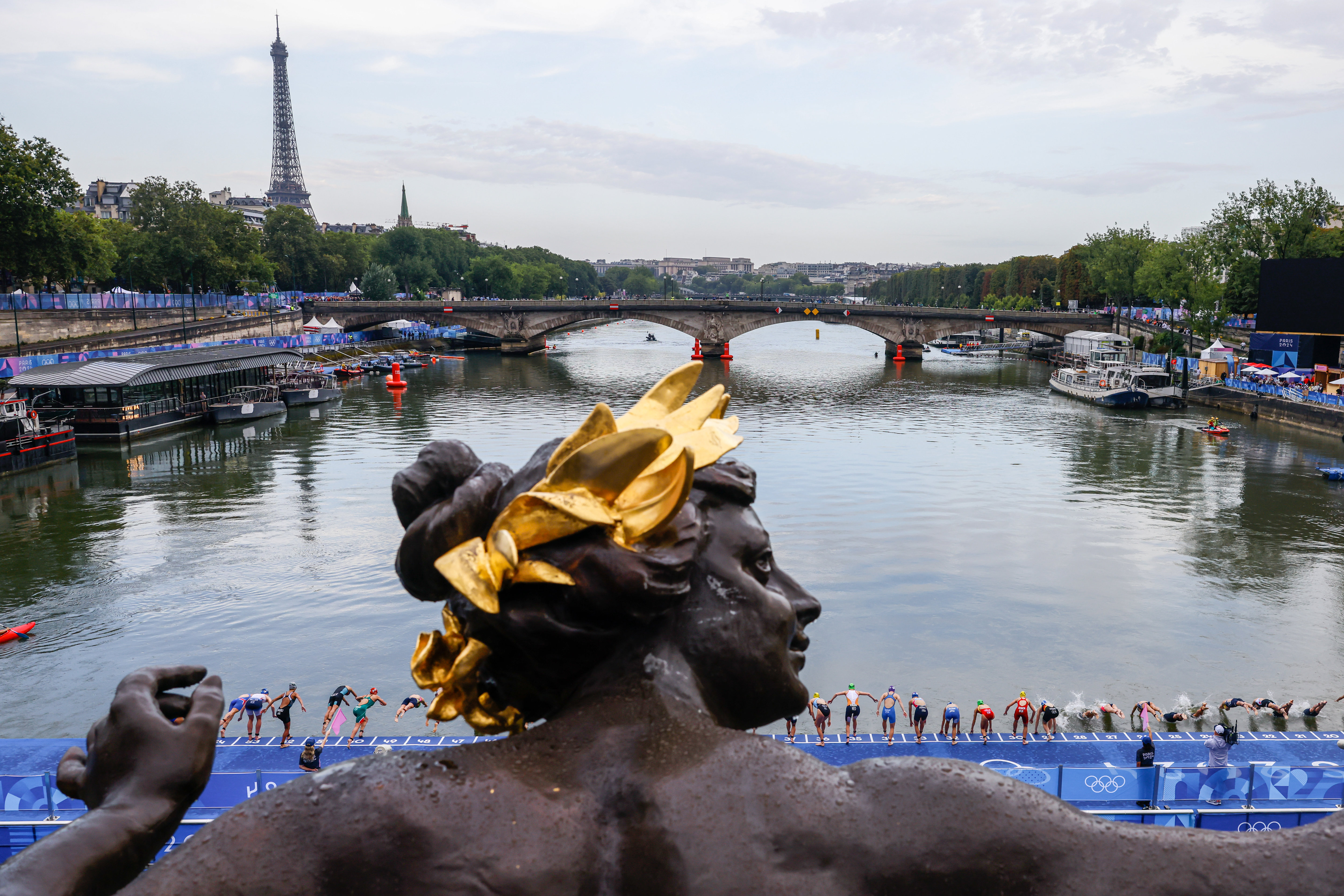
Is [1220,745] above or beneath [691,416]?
beneath

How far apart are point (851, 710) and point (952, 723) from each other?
1.51 metres

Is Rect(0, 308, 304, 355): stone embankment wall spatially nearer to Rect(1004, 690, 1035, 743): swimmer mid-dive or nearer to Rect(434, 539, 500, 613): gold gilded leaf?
Rect(1004, 690, 1035, 743): swimmer mid-dive

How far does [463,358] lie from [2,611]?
5920cm

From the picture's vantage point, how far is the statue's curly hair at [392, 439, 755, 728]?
2.11 metres

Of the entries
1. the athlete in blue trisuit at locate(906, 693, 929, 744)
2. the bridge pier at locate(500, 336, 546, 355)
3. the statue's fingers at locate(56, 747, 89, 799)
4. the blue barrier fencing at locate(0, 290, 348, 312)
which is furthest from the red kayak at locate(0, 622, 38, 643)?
the bridge pier at locate(500, 336, 546, 355)

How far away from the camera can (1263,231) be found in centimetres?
6119

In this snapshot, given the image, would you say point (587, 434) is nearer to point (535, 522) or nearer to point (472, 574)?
point (535, 522)

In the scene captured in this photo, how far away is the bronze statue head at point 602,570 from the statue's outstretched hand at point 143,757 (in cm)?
49

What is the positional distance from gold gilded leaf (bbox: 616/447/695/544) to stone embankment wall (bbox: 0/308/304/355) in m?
53.1

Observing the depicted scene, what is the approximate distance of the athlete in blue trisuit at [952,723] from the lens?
14516 millimetres

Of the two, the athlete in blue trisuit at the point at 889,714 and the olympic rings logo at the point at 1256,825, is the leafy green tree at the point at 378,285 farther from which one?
the olympic rings logo at the point at 1256,825

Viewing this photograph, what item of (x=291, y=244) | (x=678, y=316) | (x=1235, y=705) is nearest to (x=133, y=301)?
(x=291, y=244)

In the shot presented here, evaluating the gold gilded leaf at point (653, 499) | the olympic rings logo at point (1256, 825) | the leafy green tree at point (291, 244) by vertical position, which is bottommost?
the olympic rings logo at point (1256, 825)

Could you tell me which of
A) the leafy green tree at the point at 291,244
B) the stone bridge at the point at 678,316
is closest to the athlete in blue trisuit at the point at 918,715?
the stone bridge at the point at 678,316
